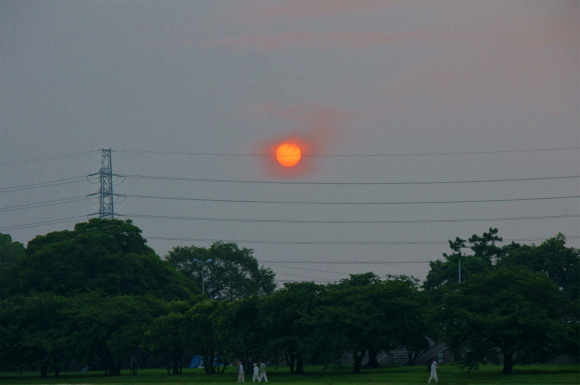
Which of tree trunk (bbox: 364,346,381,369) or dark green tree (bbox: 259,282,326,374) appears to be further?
tree trunk (bbox: 364,346,381,369)

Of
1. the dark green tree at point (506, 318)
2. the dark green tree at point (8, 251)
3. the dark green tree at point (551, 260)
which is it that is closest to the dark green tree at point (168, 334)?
the dark green tree at point (506, 318)

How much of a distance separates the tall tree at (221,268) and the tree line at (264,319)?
119 feet

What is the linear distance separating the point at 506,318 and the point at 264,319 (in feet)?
60.0

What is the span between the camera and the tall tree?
381 feet

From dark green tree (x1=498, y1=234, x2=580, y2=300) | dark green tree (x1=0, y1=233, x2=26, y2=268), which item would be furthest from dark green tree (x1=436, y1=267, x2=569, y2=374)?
dark green tree (x1=0, y1=233, x2=26, y2=268)

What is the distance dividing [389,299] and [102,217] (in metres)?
43.9

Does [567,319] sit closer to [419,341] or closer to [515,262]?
[419,341]

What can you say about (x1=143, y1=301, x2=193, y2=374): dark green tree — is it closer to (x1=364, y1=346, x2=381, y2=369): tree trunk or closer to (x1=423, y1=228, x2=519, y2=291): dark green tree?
(x1=364, y1=346, x2=381, y2=369): tree trunk

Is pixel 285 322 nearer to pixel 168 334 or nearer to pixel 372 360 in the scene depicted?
pixel 372 360

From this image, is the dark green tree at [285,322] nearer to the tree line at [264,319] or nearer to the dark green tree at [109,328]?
the tree line at [264,319]

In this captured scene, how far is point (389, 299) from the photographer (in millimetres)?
56062

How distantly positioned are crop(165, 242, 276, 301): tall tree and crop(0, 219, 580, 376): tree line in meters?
36.4

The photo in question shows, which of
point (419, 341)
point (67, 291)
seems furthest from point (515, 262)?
point (67, 291)

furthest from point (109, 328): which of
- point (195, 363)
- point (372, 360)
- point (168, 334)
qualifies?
point (372, 360)
